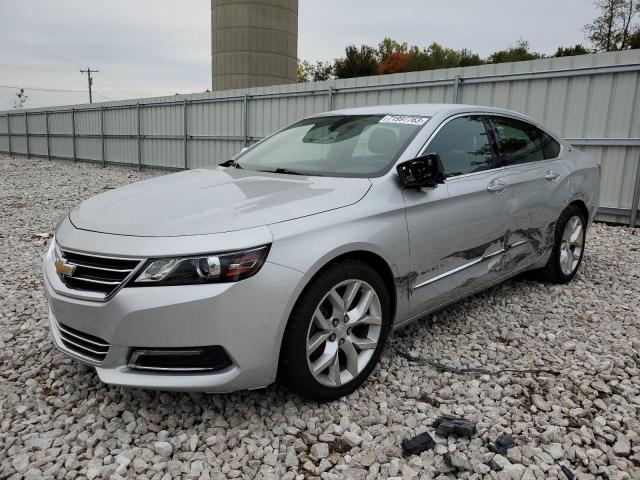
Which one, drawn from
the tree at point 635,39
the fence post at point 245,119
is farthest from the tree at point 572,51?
the fence post at point 245,119

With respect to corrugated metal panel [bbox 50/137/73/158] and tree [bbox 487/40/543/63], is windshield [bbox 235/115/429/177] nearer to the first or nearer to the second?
corrugated metal panel [bbox 50/137/73/158]

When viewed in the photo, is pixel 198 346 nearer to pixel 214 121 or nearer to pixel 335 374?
pixel 335 374

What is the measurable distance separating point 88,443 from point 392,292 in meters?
1.65

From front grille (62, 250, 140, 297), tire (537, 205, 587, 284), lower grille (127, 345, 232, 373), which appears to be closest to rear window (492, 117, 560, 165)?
tire (537, 205, 587, 284)

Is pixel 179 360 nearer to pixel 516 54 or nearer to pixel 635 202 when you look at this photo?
pixel 635 202

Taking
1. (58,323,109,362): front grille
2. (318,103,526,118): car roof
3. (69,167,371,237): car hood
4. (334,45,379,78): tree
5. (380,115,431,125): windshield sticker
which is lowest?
(58,323,109,362): front grille

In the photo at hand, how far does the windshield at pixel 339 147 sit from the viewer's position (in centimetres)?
303

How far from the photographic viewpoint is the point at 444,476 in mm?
2094

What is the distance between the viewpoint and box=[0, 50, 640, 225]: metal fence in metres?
7.68

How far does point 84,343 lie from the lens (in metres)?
2.29

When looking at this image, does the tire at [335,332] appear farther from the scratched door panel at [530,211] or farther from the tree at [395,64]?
the tree at [395,64]

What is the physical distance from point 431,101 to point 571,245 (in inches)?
226

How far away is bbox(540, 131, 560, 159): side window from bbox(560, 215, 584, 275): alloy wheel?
0.60 m

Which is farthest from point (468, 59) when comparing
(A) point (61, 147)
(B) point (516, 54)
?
(A) point (61, 147)
